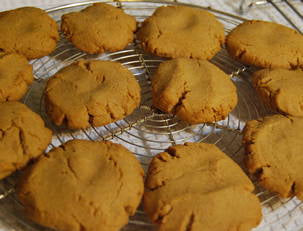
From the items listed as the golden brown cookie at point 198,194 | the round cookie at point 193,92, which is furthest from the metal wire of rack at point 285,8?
the golden brown cookie at point 198,194

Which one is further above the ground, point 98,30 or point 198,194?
point 98,30

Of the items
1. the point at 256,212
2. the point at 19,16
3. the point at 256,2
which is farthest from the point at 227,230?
the point at 256,2

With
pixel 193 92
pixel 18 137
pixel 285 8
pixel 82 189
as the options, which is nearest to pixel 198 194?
pixel 82 189

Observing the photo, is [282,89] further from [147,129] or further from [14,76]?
[14,76]

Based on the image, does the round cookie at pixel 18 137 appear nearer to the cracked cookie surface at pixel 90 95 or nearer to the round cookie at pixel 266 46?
the cracked cookie surface at pixel 90 95

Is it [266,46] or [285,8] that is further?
[285,8]

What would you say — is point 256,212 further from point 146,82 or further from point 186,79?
point 146,82

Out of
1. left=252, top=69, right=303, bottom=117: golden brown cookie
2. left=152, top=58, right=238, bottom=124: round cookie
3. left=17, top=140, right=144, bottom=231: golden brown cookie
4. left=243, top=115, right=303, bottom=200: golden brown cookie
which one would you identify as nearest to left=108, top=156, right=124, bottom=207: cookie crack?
left=17, top=140, right=144, bottom=231: golden brown cookie

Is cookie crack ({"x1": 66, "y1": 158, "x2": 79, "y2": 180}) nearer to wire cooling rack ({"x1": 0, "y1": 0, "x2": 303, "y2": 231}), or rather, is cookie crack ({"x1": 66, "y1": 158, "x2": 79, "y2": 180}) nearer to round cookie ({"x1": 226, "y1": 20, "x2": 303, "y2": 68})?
wire cooling rack ({"x1": 0, "y1": 0, "x2": 303, "y2": 231})

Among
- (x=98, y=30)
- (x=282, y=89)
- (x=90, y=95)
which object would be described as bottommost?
(x=282, y=89)
